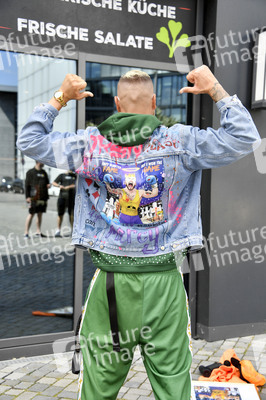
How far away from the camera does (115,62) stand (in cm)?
477

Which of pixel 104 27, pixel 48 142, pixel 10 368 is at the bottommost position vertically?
pixel 10 368

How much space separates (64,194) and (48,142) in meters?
2.82

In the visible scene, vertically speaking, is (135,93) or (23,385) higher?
(135,93)

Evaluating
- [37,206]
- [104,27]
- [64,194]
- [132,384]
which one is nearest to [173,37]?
[104,27]

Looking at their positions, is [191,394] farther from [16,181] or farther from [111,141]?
[16,181]

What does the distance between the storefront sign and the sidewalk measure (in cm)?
285

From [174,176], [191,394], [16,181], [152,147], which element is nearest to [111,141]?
[152,147]

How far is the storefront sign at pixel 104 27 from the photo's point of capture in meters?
4.36

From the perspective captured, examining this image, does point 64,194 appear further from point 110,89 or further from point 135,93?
point 135,93

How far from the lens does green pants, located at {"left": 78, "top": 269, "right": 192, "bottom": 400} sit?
2271 millimetres

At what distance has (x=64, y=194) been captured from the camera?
195 inches

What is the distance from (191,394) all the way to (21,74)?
131 inches

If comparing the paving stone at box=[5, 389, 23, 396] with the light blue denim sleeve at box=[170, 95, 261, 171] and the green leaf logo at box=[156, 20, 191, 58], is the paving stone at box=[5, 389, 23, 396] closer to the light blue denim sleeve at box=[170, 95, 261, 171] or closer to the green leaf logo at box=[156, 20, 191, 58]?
the light blue denim sleeve at box=[170, 95, 261, 171]

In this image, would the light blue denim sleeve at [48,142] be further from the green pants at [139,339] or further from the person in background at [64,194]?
the person in background at [64,194]
